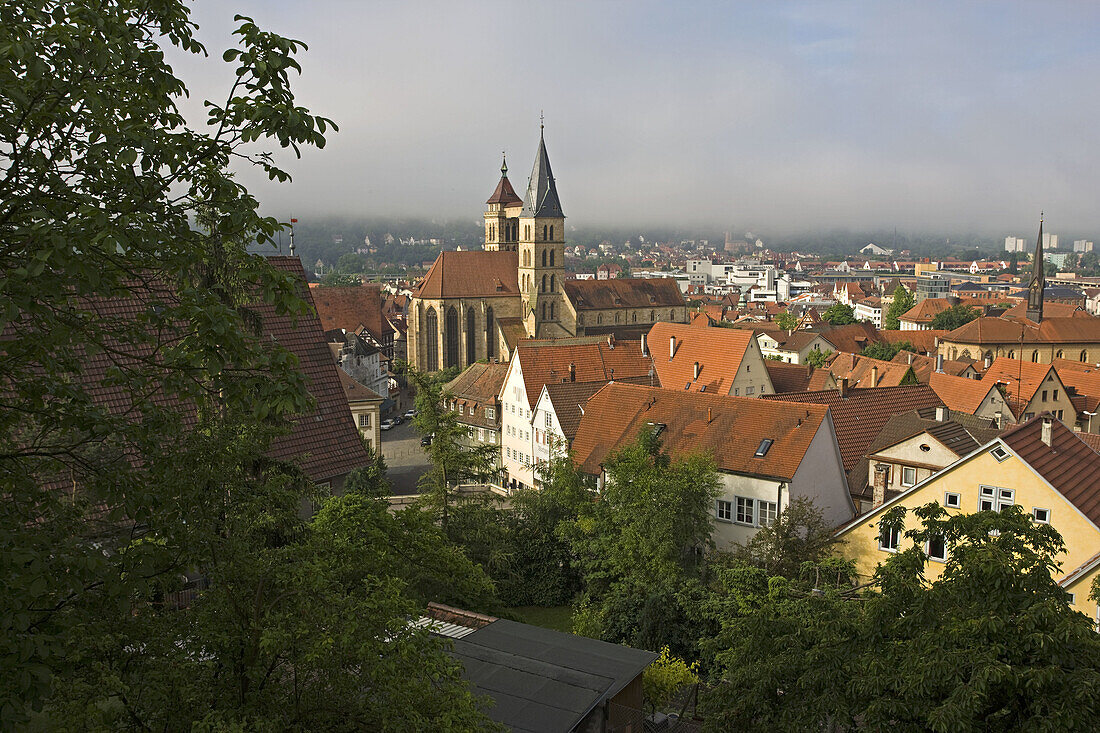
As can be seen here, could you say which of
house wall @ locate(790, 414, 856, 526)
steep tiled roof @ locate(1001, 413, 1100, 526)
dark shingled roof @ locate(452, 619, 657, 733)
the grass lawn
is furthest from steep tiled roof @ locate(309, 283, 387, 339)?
dark shingled roof @ locate(452, 619, 657, 733)

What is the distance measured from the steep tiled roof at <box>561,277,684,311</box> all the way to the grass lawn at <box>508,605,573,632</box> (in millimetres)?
73501

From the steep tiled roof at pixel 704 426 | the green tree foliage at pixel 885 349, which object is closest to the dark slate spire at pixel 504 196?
the green tree foliage at pixel 885 349

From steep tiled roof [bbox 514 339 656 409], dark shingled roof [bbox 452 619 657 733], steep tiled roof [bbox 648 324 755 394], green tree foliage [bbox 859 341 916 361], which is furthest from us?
green tree foliage [bbox 859 341 916 361]

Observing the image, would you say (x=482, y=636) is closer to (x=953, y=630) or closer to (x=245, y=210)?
(x=953, y=630)

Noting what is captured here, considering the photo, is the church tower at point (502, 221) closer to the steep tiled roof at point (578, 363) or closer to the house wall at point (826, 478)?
the steep tiled roof at point (578, 363)

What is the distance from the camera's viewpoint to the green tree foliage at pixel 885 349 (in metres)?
90.4

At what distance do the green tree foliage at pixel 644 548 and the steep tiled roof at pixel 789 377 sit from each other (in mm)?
24433

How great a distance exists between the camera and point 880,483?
30.9m

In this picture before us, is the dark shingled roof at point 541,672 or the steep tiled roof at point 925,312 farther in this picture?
the steep tiled roof at point 925,312

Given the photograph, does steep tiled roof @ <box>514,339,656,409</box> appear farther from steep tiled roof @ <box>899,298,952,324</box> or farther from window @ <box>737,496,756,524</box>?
steep tiled roof @ <box>899,298,952,324</box>

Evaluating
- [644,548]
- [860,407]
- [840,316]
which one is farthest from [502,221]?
[644,548]

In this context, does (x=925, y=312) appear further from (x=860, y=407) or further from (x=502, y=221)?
(x=860, y=407)

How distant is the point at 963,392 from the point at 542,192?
6287 cm

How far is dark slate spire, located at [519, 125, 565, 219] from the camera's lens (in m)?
101
